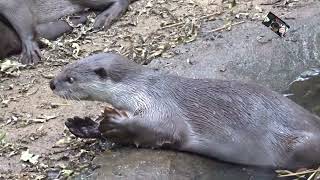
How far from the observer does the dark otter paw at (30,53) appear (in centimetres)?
525

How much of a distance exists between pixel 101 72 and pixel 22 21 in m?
Result: 1.98

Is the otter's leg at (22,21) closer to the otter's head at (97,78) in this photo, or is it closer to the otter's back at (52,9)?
the otter's back at (52,9)

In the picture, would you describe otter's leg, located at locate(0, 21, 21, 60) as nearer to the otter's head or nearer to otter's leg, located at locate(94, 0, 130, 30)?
otter's leg, located at locate(94, 0, 130, 30)

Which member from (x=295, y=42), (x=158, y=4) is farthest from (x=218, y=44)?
(x=158, y=4)

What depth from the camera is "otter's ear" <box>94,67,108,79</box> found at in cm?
377

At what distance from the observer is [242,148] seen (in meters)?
3.57

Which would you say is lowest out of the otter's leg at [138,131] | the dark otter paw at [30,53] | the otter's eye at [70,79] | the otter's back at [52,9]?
the dark otter paw at [30,53]

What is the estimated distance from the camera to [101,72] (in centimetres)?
378

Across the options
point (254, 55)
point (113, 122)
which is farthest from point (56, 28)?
point (113, 122)

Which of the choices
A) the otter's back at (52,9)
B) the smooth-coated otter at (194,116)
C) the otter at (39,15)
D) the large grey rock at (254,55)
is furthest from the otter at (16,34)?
the smooth-coated otter at (194,116)

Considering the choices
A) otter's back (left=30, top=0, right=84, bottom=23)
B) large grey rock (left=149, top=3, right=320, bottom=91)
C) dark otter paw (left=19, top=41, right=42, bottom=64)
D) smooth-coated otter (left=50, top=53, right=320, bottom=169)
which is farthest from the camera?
otter's back (left=30, top=0, right=84, bottom=23)

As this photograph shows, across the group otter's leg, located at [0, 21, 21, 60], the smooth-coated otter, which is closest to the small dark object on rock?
the smooth-coated otter

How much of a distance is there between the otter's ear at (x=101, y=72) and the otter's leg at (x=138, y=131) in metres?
0.23

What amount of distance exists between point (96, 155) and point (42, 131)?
1.82 ft
